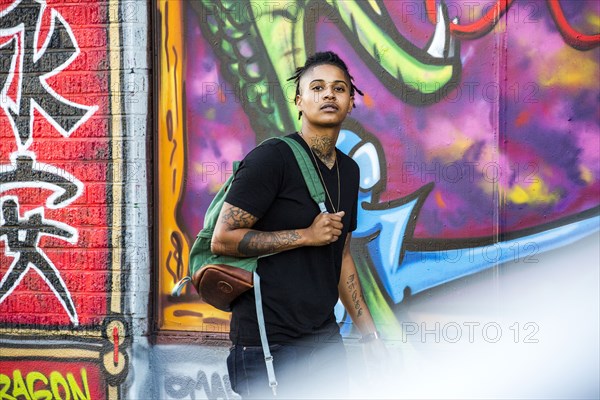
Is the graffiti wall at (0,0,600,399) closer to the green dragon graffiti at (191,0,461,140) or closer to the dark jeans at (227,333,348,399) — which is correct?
the green dragon graffiti at (191,0,461,140)

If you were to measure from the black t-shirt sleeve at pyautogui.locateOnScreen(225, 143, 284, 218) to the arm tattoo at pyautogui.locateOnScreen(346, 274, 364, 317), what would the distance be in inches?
23.6

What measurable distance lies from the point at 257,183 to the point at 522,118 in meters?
2.26

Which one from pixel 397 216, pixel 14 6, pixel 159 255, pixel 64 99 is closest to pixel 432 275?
pixel 397 216

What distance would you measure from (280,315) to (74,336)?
8.02 ft

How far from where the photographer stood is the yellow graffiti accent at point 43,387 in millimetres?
5172

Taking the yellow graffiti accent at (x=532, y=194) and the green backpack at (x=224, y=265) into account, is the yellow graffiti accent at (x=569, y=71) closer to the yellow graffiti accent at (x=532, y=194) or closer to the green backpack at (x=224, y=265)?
the yellow graffiti accent at (x=532, y=194)

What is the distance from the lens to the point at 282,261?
3178 millimetres

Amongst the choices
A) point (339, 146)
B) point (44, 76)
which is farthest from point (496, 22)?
point (44, 76)

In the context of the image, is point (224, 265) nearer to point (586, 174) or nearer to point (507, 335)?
point (507, 335)

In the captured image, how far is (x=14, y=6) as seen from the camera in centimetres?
523

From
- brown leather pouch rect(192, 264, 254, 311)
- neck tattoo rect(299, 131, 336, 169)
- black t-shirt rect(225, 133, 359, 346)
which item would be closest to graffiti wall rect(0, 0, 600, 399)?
neck tattoo rect(299, 131, 336, 169)

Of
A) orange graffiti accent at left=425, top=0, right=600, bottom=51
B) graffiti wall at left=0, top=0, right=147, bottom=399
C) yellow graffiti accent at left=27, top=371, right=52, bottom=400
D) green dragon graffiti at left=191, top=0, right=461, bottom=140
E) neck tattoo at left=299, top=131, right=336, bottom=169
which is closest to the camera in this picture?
neck tattoo at left=299, top=131, right=336, bottom=169

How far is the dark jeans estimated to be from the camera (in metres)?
3.11

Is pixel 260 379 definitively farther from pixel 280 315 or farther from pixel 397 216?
pixel 397 216
